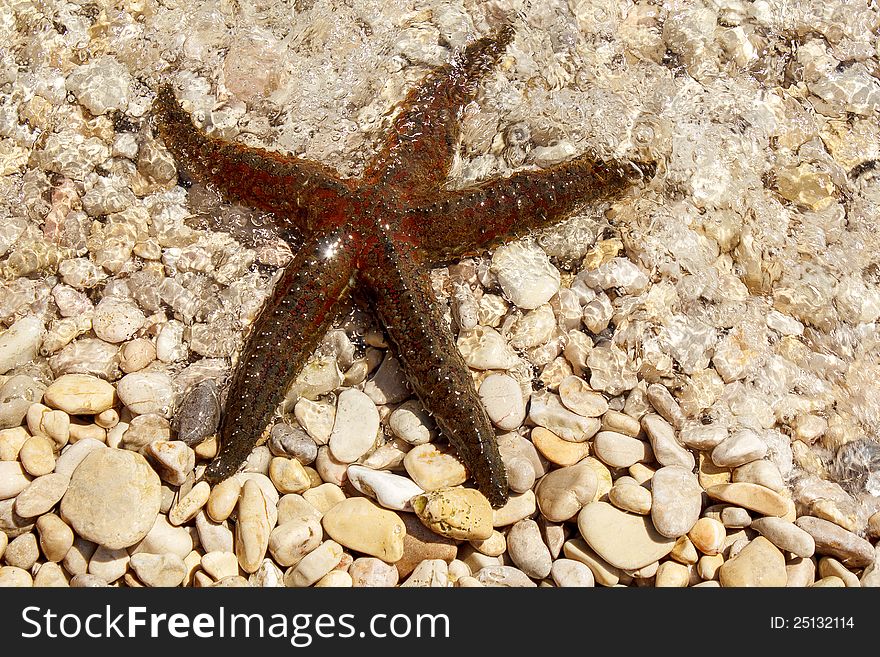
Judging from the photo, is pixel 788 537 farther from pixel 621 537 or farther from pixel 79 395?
pixel 79 395

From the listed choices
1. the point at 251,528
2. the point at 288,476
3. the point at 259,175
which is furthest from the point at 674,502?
the point at 259,175

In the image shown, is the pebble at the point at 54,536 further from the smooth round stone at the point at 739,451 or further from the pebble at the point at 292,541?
the smooth round stone at the point at 739,451

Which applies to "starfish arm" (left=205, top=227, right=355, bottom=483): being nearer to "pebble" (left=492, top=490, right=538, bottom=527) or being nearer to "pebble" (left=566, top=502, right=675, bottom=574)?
"pebble" (left=492, top=490, right=538, bottom=527)

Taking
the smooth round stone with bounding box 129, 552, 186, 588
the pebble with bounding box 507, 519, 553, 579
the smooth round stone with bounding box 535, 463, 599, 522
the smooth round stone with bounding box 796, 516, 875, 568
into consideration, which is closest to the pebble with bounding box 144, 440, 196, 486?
the smooth round stone with bounding box 129, 552, 186, 588

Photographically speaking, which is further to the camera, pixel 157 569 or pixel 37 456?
pixel 37 456

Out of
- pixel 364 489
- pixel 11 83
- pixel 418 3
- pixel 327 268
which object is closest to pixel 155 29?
pixel 11 83

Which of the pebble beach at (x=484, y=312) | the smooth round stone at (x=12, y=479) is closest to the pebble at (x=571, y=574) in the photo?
the pebble beach at (x=484, y=312)

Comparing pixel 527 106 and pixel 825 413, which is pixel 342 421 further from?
pixel 825 413
